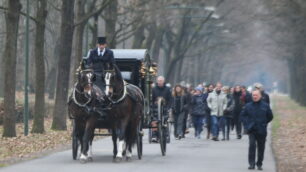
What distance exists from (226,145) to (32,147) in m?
6.08

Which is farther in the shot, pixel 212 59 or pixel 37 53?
pixel 212 59

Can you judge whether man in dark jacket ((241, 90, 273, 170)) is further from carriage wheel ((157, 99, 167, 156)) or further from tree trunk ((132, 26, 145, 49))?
tree trunk ((132, 26, 145, 49))

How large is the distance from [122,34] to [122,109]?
23.5m

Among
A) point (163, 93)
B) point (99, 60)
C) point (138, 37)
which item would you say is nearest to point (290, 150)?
point (163, 93)

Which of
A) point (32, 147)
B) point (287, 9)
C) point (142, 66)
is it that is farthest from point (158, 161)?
point (287, 9)

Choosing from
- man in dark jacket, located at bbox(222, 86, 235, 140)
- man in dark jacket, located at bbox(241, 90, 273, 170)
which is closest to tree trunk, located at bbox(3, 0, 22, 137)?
man in dark jacket, located at bbox(222, 86, 235, 140)

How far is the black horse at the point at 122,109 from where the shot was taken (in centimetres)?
1859

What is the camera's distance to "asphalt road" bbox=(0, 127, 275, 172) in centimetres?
1730

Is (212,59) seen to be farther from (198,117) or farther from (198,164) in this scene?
(198,164)

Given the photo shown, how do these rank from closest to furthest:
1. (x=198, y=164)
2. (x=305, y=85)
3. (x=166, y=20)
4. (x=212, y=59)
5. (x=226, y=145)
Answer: (x=198, y=164)
(x=226, y=145)
(x=166, y=20)
(x=305, y=85)
(x=212, y=59)

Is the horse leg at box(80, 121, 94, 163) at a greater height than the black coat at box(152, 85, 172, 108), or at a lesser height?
lesser

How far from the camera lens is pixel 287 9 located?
1813 inches

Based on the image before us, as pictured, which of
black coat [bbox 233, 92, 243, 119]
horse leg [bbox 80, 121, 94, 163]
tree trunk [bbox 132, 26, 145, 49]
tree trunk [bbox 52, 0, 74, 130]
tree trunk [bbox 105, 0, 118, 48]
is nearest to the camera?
horse leg [bbox 80, 121, 94, 163]

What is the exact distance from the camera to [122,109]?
1888 cm
